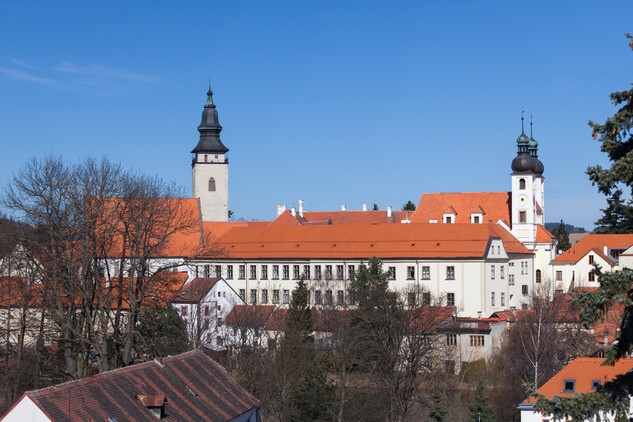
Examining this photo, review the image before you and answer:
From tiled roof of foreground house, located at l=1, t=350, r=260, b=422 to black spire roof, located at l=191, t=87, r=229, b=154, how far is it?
6508 centimetres

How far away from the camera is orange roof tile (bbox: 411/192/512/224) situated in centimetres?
8475

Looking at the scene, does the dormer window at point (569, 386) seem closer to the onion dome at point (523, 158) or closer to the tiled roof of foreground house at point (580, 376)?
the tiled roof of foreground house at point (580, 376)

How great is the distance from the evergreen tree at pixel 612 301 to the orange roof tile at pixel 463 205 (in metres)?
73.0

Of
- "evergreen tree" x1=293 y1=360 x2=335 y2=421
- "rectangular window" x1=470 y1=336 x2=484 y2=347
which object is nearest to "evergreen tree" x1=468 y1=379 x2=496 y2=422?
"evergreen tree" x1=293 y1=360 x2=335 y2=421

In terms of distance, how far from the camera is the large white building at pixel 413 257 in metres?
63.5

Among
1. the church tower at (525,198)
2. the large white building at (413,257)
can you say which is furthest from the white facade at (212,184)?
the church tower at (525,198)

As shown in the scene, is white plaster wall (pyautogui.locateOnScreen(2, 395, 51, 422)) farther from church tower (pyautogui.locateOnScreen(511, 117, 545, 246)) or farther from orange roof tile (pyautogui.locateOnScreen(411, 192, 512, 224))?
orange roof tile (pyautogui.locateOnScreen(411, 192, 512, 224))

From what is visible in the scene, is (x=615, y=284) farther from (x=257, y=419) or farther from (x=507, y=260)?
(x=507, y=260)

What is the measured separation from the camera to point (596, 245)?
82.7m

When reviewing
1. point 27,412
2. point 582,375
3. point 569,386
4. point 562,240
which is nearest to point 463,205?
point 562,240

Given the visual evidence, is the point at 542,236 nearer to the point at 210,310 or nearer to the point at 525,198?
the point at 525,198

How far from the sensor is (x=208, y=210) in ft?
307

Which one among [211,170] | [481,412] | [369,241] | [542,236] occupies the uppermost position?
[211,170]

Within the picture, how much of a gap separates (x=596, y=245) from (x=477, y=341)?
3447 cm
